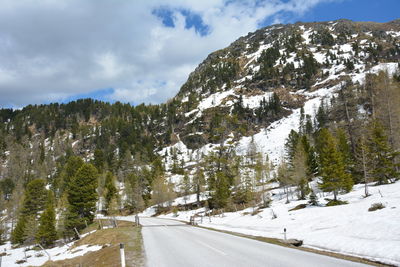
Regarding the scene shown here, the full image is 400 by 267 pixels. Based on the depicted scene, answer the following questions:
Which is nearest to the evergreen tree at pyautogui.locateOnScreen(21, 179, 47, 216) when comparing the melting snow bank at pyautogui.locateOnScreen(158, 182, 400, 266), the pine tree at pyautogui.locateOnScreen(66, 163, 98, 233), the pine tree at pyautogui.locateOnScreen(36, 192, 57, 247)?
the pine tree at pyautogui.locateOnScreen(36, 192, 57, 247)

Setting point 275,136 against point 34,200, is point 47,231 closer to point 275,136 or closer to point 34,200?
point 34,200

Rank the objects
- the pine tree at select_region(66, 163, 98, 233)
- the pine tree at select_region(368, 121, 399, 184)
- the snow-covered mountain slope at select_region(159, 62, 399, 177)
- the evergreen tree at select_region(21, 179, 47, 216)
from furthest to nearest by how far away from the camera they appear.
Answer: the snow-covered mountain slope at select_region(159, 62, 399, 177) → the evergreen tree at select_region(21, 179, 47, 216) → the pine tree at select_region(66, 163, 98, 233) → the pine tree at select_region(368, 121, 399, 184)

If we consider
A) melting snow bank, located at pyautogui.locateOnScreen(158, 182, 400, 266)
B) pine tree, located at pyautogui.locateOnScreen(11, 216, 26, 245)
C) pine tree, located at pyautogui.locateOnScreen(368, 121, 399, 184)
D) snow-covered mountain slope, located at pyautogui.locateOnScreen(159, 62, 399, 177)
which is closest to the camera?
melting snow bank, located at pyautogui.locateOnScreen(158, 182, 400, 266)

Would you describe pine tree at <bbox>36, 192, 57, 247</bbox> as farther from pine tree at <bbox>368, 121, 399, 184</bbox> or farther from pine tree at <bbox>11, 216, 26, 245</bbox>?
pine tree at <bbox>368, 121, 399, 184</bbox>

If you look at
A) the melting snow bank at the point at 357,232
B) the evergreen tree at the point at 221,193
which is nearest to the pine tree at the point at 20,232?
the evergreen tree at the point at 221,193

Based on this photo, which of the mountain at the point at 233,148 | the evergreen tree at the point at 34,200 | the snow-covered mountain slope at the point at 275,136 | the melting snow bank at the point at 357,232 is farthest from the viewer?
the snow-covered mountain slope at the point at 275,136

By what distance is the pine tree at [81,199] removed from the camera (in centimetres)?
4491

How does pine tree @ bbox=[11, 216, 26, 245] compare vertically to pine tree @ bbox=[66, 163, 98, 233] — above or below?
below

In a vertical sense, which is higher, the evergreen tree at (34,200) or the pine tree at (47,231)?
the evergreen tree at (34,200)

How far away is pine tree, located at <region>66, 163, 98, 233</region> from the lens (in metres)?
44.9

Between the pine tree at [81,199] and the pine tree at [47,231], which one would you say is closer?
the pine tree at [81,199]

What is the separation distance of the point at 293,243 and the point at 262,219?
52.2 ft

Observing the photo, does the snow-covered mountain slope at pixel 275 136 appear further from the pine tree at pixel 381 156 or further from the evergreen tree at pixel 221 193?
the pine tree at pixel 381 156

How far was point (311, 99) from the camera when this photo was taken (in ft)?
546
